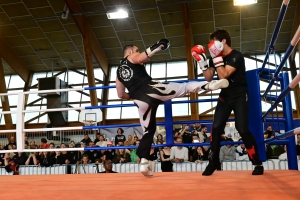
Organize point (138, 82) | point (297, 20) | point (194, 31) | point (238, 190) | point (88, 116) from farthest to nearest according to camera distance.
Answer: point (194, 31) < point (297, 20) < point (88, 116) < point (138, 82) < point (238, 190)

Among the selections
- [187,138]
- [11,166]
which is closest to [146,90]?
[187,138]

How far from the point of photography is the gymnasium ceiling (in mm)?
11133

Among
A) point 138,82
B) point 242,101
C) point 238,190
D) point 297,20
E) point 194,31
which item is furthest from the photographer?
point 194,31

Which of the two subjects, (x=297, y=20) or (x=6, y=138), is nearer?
(x=297, y=20)

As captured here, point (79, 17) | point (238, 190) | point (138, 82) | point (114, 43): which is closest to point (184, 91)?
point (138, 82)

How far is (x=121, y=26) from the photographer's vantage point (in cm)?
1199

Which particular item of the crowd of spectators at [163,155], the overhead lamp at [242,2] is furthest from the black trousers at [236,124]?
the overhead lamp at [242,2]

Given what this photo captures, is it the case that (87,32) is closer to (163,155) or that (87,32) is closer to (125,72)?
(163,155)

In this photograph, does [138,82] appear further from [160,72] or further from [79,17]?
[160,72]

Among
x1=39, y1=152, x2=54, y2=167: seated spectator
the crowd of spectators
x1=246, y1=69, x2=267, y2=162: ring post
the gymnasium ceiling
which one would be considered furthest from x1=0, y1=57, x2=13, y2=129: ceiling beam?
x1=246, y1=69, x2=267, y2=162: ring post

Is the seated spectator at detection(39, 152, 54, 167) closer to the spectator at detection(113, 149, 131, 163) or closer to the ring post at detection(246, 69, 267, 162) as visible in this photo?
the spectator at detection(113, 149, 131, 163)

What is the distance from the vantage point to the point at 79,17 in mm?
11586

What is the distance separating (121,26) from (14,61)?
17.2 ft

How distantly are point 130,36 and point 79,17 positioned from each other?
2.04 metres
